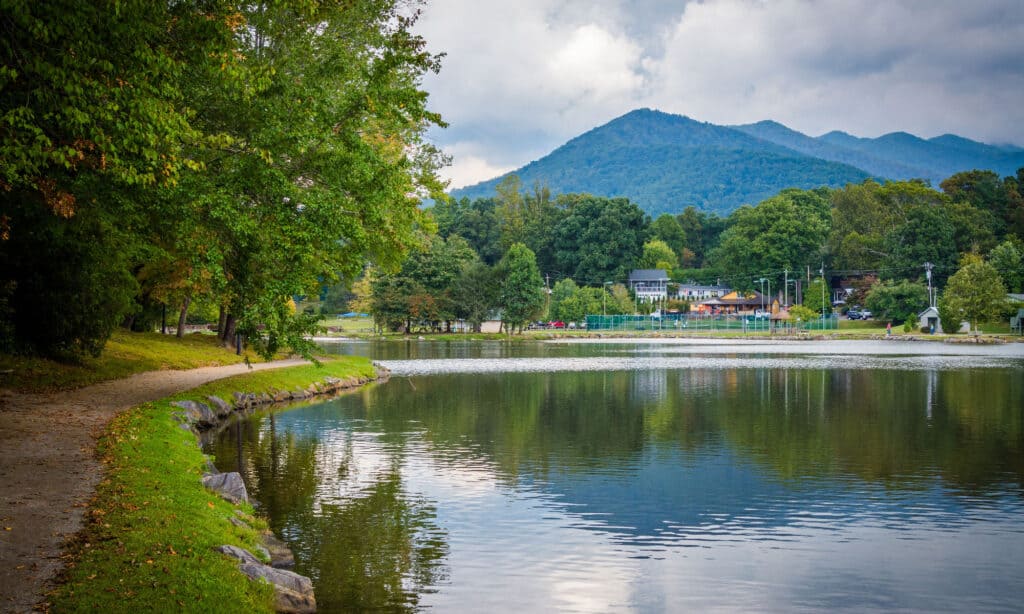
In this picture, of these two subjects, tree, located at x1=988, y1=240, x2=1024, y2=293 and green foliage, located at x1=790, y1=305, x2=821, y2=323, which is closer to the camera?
tree, located at x1=988, y1=240, x2=1024, y2=293

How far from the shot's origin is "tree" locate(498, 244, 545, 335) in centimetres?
12325

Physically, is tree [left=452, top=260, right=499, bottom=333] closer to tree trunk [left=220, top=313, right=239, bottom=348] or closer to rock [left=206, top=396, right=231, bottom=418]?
tree trunk [left=220, top=313, right=239, bottom=348]

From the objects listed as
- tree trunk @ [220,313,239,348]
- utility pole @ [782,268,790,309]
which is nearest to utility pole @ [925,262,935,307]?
utility pole @ [782,268,790,309]

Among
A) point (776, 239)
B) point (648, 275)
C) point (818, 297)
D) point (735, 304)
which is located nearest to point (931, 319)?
point (818, 297)

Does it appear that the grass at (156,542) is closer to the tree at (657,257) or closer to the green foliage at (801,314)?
the green foliage at (801,314)

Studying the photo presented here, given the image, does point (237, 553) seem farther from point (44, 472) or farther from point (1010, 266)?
point (1010, 266)

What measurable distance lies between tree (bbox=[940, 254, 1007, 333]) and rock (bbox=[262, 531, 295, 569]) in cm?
10511

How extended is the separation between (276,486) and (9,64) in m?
9.40

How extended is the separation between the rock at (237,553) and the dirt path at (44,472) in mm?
1808

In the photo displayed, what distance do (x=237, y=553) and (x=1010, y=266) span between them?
128m

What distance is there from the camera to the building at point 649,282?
174m

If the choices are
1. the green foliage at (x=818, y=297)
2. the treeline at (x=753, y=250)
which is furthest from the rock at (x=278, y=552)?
the green foliage at (x=818, y=297)

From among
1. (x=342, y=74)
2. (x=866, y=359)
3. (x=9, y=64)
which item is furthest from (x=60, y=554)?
(x=866, y=359)

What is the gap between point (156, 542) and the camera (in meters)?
10.9
